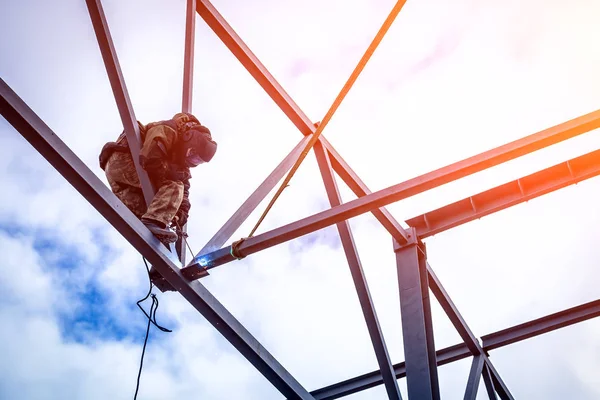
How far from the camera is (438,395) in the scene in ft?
16.7

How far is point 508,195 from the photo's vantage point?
595 cm

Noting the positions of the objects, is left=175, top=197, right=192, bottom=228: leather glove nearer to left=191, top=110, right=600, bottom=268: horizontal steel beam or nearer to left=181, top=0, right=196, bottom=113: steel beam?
left=191, top=110, right=600, bottom=268: horizontal steel beam

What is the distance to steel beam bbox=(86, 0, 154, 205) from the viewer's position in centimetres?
430

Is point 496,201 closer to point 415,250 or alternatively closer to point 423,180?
point 415,250

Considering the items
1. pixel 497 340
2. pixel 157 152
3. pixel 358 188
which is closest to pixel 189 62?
pixel 157 152

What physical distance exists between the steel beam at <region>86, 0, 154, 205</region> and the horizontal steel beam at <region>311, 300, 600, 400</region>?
4324 millimetres

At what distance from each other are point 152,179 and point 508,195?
3.54 meters

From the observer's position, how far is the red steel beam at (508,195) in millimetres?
5609

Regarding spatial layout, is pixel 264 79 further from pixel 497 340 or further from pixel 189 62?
pixel 497 340

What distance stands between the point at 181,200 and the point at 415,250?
2649 mm

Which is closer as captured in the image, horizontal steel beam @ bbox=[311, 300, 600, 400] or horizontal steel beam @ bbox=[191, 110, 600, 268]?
horizontal steel beam @ bbox=[191, 110, 600, 268]

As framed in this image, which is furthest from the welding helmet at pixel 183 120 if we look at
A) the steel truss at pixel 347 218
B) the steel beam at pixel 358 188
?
the steel beam at pixel 358 188

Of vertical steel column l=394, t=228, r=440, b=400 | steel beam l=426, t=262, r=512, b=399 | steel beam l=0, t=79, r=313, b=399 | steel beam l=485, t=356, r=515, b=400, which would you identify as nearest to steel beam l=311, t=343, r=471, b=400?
steel beam l=426, t=262, r=512, b=399

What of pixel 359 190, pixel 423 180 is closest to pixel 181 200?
pixel 423 180
